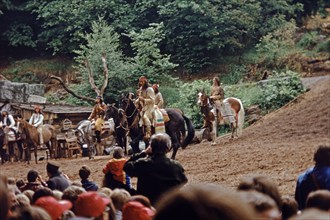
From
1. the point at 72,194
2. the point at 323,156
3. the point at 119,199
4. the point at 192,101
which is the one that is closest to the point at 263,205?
the point at 119,199

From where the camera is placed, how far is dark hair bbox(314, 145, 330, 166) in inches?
316

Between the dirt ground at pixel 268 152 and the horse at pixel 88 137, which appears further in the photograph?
the horse at pixel 88 137

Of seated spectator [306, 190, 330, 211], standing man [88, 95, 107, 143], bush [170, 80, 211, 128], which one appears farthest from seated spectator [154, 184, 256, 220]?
bush [170, 80, 211, 128]

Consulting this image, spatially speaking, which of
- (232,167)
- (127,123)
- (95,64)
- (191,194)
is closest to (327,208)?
(191,194)

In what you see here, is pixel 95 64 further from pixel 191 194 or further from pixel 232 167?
pixel 191 194

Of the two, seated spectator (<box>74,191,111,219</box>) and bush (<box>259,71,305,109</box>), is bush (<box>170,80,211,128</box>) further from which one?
seated spectator (<box>74,191,111,219</box>)

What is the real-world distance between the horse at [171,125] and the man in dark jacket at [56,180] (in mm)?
10200

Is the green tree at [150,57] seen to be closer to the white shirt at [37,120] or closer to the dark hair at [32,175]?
the white shirt at [37,120]

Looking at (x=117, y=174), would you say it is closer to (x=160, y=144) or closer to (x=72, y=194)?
(x=160, y=144)

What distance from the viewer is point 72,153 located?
1106 inches

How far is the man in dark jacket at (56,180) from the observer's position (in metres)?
9.88

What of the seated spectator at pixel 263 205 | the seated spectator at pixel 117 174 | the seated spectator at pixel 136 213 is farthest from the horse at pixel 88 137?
the seated spectator at pixel 263 205

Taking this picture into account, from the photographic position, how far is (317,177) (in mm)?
8234

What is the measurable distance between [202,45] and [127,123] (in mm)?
15773
